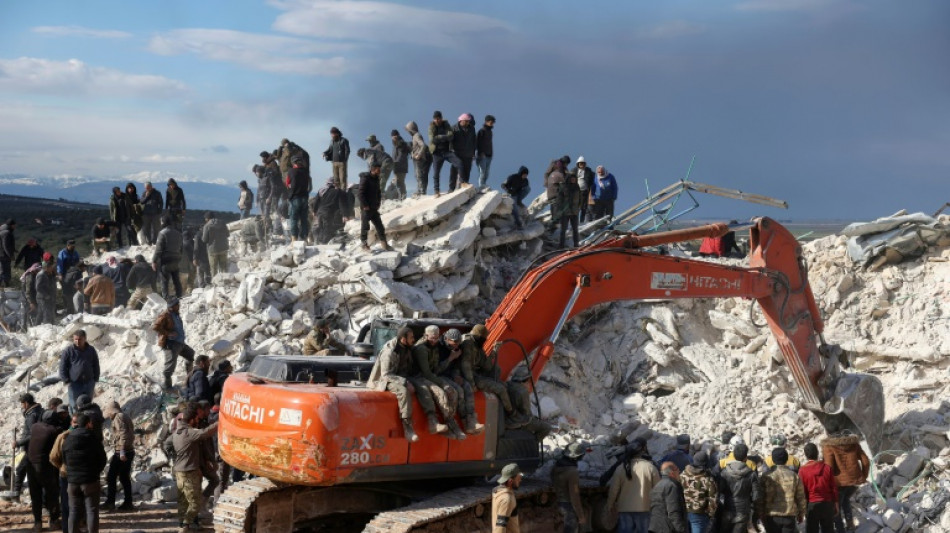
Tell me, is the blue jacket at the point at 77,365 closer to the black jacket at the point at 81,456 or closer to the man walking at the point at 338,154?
the black jacket at the point at 81,456

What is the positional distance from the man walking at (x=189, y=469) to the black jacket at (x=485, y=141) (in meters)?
9.24

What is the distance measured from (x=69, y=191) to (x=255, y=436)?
364ft

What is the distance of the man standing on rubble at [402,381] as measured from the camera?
10.2 m

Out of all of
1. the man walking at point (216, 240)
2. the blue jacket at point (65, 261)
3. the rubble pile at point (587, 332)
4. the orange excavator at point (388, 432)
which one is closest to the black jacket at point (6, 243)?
the blue jacket at point (65, 261)

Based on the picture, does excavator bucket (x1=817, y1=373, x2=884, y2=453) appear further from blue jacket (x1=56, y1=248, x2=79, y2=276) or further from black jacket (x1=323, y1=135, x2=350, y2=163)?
blue jacket (x1=56, y1=248, x2=79, y2=276)

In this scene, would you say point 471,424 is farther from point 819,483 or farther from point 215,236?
point 215,236

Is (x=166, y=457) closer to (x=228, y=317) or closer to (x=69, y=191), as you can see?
(x=228, y=317)

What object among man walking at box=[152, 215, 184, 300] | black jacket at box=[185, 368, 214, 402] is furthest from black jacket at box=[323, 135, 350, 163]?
black jacket at box=[185, 368, 214, 402]

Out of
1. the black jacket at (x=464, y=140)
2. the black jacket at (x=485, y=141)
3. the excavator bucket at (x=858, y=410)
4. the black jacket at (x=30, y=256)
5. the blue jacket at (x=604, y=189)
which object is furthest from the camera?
the black jacket at (x=30, y=256)

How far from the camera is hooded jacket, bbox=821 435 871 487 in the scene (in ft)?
40.4

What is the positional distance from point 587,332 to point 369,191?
170 inches

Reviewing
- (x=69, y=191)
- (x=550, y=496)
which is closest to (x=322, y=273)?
(x=550, y=496)

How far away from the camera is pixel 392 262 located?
17281mm

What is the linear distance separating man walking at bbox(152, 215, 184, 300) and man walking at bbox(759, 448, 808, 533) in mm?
11704
